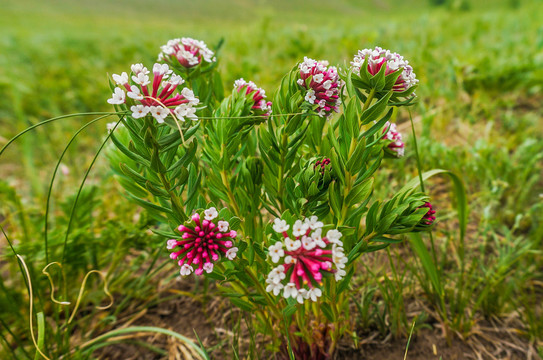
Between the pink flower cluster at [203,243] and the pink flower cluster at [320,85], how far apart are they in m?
0.42

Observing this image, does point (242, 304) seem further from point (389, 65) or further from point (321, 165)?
point (389, 65)

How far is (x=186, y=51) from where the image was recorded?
47.9 inches

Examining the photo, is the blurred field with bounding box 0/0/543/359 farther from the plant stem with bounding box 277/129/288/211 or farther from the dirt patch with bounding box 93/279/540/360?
the plant stem with bounding box 277/129/288/211

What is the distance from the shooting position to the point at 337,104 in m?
1.07

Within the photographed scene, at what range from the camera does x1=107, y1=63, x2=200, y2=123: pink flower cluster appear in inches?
31.0

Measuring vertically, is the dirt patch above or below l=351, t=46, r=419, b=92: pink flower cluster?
below

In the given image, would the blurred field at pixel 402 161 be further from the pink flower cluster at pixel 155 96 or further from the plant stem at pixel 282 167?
the pink flower cluster at pixel 155 96

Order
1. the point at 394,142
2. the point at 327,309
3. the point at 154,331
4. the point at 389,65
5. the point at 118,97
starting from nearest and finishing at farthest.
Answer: the point at 118,97
the point at 389,65
the point at 327,309
the point at 394,142
the point at 154,331

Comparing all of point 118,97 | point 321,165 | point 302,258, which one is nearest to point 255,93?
point 321,165

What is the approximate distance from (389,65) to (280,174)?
1.55ft

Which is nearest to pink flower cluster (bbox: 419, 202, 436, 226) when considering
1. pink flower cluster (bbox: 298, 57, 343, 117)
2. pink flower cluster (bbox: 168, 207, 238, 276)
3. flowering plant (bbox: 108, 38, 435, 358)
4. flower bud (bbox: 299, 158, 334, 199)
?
flowering plant (bbox: 108, 38, 435, 358)

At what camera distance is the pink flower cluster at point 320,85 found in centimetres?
100

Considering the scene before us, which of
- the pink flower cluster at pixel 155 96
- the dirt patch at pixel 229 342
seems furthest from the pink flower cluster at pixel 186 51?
the dirt patch at pixel 229 342

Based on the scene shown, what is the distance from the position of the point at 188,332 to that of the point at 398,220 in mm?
1101
